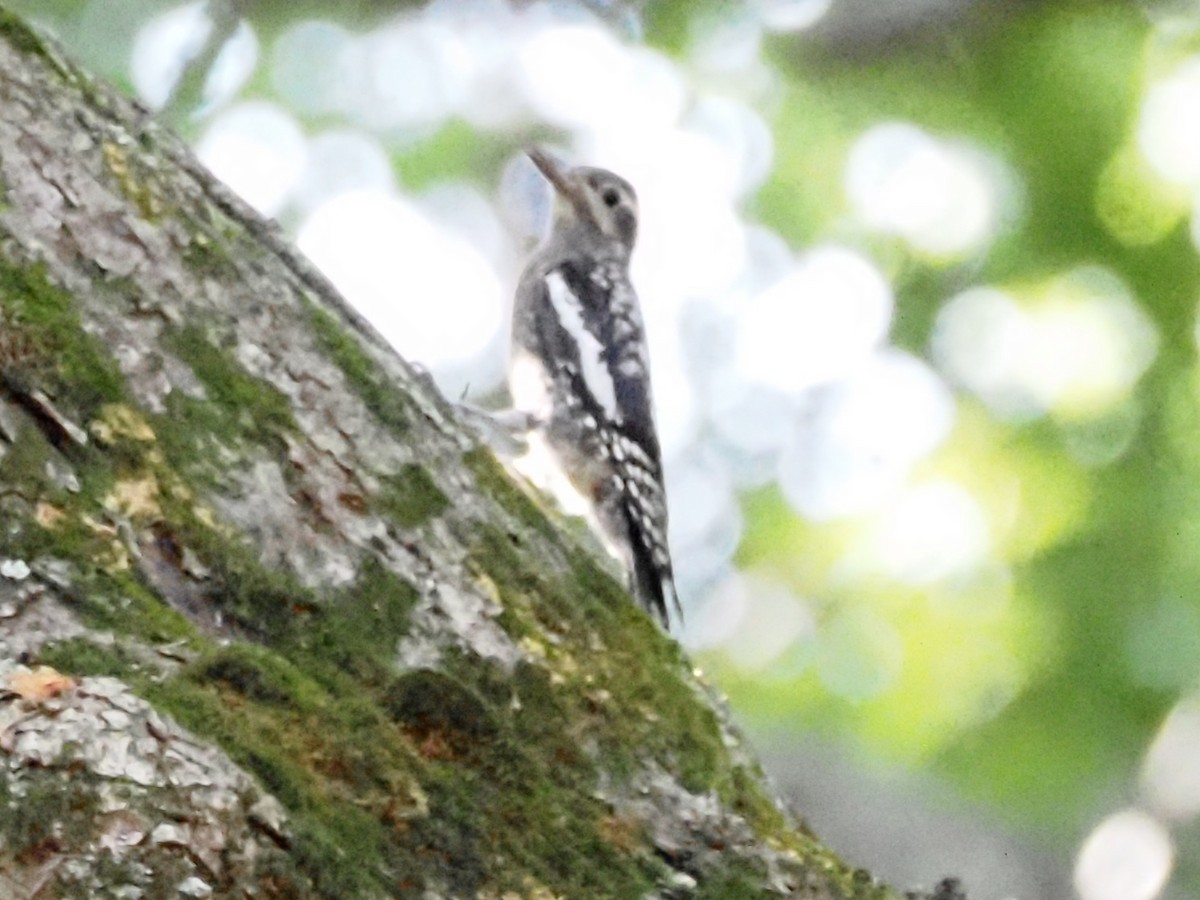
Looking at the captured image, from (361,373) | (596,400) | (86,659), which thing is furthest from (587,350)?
(86,659)

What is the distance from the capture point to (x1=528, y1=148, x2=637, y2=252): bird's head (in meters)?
7.00

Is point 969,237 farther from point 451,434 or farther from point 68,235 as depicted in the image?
point 68,235

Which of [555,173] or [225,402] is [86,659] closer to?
[225,402]

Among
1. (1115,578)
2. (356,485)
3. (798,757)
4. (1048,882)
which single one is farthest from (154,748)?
(1048,882)

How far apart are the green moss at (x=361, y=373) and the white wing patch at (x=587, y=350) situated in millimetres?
3316

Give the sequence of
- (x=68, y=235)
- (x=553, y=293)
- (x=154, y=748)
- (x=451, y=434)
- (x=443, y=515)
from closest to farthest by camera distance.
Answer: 1. (x=154, y=748)
2. (x=68, y=235)
3. (x=443, y=515)
4. (x=451, y=434)
5. (x=553, y=293)

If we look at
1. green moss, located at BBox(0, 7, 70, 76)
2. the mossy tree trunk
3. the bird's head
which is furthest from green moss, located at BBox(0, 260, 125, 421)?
the bird's head

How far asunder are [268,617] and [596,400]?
3882 millimetres

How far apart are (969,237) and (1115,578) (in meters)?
1.35

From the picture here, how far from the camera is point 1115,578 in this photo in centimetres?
490

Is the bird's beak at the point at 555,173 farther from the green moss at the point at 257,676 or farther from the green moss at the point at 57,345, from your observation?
the green moss at the point at 257,676

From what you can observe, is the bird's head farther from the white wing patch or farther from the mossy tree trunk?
the mossy tree trunk

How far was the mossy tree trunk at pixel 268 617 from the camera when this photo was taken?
1479 millimetres

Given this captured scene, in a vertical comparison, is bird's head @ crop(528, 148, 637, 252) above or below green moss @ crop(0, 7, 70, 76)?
above
